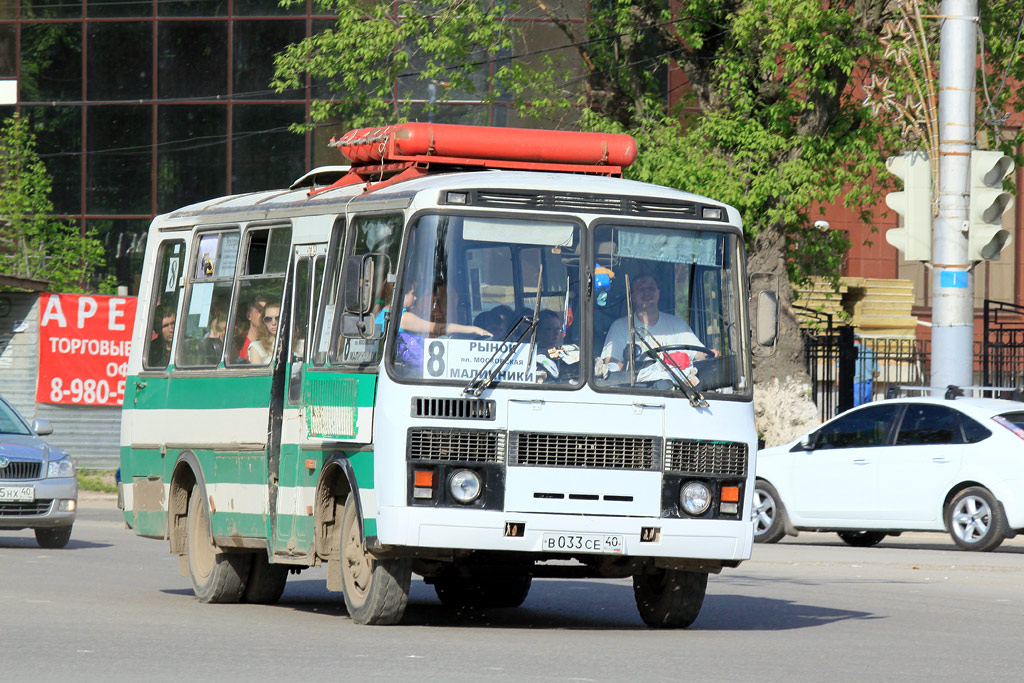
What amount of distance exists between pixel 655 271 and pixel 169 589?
202 inches

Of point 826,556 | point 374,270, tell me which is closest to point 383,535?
point 374,270

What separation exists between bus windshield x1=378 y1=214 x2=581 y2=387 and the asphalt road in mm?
1511

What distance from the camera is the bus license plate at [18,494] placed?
56.5 feet

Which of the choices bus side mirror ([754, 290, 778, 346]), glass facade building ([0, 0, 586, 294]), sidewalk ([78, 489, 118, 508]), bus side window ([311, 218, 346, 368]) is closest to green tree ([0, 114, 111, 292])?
glass facade building ([0, 0, 586, 294])

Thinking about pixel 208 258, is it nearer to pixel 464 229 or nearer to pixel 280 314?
pixel 280 314

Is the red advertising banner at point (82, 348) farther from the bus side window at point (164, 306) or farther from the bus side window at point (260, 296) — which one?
the bus side window at point (260, 296)

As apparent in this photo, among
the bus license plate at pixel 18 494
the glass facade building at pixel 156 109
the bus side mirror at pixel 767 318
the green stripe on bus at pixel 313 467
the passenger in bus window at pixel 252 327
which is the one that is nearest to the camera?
the green stripe on bus at pixel 313 467

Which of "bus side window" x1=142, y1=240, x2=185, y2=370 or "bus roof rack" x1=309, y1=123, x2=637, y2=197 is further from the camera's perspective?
"bus side window" x1=142, y1=240, x2=185, y2=370

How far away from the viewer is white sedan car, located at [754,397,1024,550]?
17406 mm

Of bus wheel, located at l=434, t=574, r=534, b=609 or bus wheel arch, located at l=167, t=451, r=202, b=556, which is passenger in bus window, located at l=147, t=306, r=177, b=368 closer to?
bus wheel arch, located at l=167, t=451, r=202, b=556

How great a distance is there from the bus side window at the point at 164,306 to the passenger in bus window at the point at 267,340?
1.39 meters

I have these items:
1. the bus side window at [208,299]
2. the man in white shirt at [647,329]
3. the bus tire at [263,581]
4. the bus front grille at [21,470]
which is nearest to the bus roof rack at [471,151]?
the bus side window at [208,299]

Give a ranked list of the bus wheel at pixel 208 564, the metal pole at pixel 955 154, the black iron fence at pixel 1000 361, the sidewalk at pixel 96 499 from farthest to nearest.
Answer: the sidewalk at pixel 96 499 < the black iron fence at pixel 1000 361 < the metal pole at pixel 955 154 < the bus wheel at pixel 208 564

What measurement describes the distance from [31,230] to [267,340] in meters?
23.3
